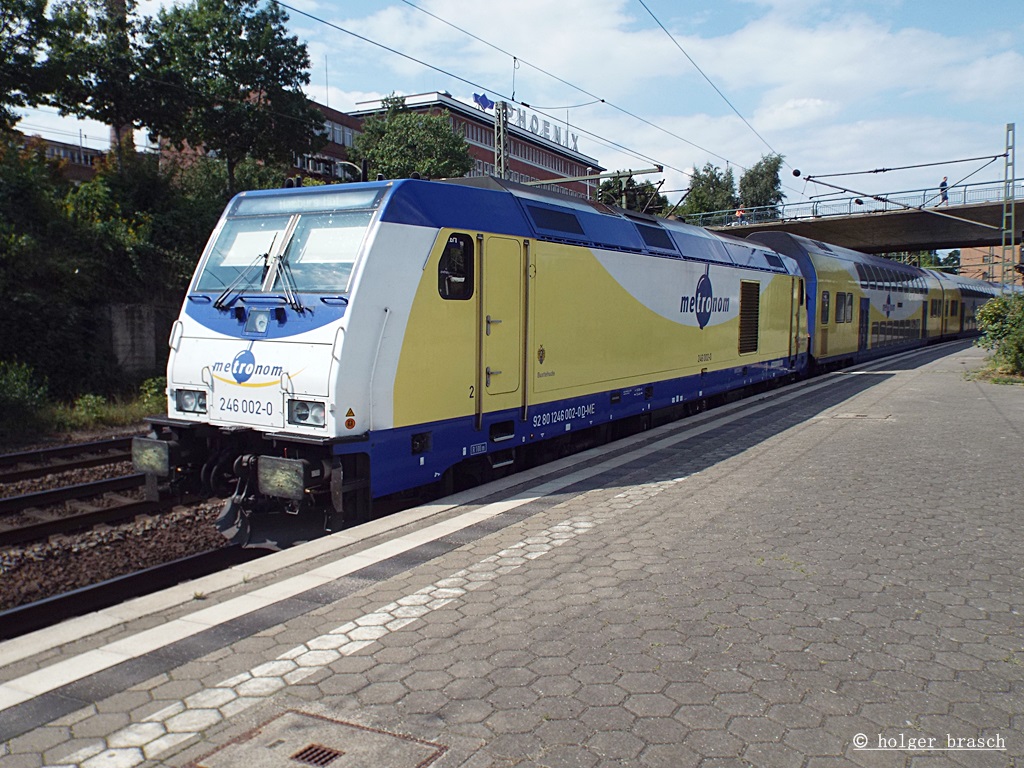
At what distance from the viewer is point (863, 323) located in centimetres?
2466

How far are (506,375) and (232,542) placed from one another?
10.1 feet

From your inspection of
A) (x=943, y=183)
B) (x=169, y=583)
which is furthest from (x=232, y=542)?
(x=943, y=183)

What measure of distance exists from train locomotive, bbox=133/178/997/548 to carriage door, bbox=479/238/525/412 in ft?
0.07

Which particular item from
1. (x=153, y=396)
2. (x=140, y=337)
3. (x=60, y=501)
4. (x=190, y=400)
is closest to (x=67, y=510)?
(x=60, y=501)

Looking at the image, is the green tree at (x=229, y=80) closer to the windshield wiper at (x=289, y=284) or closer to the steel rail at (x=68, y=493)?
the steel rail at (x=68, y=493)

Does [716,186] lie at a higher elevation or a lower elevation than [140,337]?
higher

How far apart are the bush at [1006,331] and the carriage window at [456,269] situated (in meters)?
16.8

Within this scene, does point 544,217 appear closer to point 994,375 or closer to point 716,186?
point 994,375

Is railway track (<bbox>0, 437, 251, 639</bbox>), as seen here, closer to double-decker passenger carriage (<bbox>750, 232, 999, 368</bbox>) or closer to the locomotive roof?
the locomotive roof

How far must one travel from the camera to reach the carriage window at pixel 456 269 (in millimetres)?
7289

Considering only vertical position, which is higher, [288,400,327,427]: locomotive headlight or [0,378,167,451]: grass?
[288,400,327,427]: locomotive headlight

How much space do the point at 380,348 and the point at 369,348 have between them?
111 mm

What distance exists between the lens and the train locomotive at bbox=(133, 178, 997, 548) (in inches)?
260

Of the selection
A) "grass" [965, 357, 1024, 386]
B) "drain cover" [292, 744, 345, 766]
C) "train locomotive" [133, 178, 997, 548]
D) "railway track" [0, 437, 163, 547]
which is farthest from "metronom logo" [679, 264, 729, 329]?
"drain cover" [292, 744, 345, 766]
